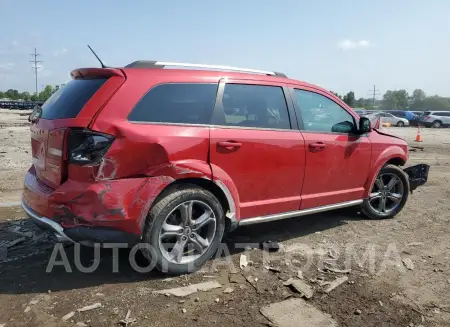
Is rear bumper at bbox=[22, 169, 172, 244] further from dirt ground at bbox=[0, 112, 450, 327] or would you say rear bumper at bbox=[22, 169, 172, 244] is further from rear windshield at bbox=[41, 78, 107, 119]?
rear windshield at bbox=[41, 78, 107, 119]

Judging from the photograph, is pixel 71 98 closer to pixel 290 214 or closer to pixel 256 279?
pixel 256 279

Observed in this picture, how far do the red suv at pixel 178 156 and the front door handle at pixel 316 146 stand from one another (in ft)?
0.04

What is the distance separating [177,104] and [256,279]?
176cm

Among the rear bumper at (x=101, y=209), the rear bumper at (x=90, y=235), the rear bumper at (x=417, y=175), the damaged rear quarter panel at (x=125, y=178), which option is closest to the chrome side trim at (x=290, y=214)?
the damaged rear quarter panel at (x=125, y=178)

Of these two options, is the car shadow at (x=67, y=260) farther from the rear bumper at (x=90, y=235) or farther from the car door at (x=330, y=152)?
the car door at (x=330, y=152)

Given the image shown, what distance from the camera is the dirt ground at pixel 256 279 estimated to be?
10.5 feet

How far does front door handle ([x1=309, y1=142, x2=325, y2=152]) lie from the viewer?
462 cm

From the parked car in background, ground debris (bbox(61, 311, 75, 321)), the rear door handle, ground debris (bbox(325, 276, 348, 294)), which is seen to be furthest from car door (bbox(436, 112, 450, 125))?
ground debris (bbox(61, 311, 75, 321))

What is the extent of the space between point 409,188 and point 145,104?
4.33 meters

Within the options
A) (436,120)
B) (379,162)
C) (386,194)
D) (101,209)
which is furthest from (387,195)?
(436,120)

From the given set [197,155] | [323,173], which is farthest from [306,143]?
[197,155]

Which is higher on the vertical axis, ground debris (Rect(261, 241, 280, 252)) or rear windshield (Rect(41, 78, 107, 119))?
rear windshield (Rect(41, 78, 107, 119))

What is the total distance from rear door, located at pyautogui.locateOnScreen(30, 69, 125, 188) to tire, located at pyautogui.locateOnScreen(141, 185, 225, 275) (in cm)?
87

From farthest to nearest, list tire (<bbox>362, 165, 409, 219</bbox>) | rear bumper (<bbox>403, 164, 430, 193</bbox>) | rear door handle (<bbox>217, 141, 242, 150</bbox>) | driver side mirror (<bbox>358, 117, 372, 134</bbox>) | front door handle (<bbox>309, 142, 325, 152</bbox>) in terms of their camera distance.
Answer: rear bumper (<bbox>403, 164, 430, 193</bbox>) → tire (<bbox>362, 165, 409, 219</bbox>) → driver side mirror (<bbox>358, 117, 372, 134</bbox>) → front door handle (<bbox>309, 142, 325, 152</bbox>) → rear door handle (<bbox>217, 141, 242, 150</bbox>)
